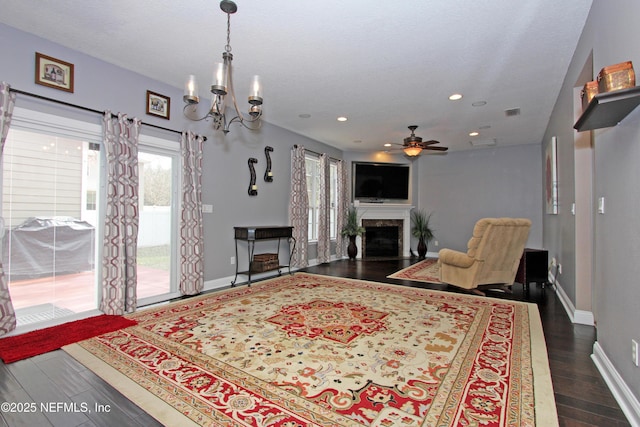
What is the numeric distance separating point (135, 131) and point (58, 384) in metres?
2.62

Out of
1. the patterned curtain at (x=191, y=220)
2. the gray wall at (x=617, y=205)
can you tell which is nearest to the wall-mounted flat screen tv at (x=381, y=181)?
the patterned curtain at (x=191, y=220)

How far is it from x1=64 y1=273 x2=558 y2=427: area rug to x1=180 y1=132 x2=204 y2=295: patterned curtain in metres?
0.49

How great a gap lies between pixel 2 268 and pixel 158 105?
90.6 inches

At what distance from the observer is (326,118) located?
17.8 feet

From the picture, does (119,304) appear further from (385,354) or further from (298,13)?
(298,13)

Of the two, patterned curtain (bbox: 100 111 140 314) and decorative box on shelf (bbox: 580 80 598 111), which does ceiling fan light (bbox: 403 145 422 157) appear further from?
patterned curtain (bbox: 100 111 140 314)

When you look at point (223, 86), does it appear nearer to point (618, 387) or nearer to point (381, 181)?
point (618, 387)

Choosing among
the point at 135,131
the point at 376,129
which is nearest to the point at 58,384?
the point at 135,131

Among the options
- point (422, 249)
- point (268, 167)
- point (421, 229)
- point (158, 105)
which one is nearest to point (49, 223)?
point (158, 105)

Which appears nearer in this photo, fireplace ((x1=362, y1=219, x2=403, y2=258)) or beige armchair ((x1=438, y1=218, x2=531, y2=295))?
beige armchair ((x1=438, y1=218, x2=531, y2=295))

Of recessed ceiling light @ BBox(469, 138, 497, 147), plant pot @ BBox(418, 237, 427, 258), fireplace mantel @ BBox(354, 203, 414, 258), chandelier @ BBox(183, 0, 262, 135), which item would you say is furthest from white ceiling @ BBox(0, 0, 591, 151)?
plant pot @ BBox(418, 237, 427, 258)

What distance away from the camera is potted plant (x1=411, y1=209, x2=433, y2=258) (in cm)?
796

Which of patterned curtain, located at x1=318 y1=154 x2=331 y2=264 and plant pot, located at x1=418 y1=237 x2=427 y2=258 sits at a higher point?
patterned curtain, located at x1=318 y1=154 x2=331 y2=264

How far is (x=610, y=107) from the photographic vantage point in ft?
5.39
